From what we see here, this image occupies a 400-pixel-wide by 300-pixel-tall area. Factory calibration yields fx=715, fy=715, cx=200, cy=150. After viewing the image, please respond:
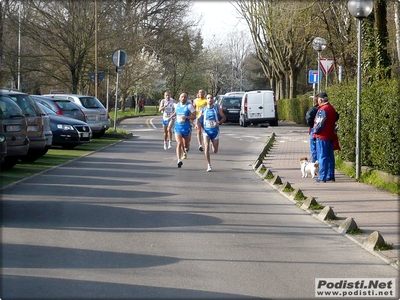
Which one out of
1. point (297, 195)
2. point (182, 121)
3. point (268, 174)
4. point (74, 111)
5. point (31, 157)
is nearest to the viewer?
point (297, 195)

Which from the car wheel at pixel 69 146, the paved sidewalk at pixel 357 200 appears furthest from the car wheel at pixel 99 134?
the paved sidewalk at pixel 357 200

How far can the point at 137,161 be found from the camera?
18.9 meters

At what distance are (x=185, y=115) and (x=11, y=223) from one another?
28.2 ft

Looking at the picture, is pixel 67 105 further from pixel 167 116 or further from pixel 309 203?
pixel 309 203

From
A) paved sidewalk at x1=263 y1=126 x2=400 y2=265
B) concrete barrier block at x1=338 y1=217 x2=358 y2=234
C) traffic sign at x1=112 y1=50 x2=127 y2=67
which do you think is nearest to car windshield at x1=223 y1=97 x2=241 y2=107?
traffic sign at x1=112 y1=50 x2=127 y2=67

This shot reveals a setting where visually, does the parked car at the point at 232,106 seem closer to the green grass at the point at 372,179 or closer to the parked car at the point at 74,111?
the parked car at the point at 74,111

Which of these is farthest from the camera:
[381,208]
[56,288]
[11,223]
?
A: [381,208]

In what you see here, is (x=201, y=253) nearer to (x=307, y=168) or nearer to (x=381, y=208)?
(x=381, y=208)

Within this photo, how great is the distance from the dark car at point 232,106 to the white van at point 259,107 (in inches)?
125

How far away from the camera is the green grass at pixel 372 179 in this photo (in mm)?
12883

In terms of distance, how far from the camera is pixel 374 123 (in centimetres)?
1403

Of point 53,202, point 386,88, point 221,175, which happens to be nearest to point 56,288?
point 53,202

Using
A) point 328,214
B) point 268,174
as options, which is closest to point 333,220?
point 328,214

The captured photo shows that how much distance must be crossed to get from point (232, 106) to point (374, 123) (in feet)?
90.6
